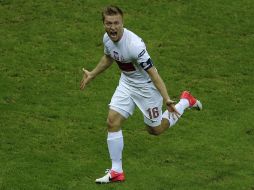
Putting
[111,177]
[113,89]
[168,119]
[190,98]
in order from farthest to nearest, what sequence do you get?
[113,89] → [190,98] → [168,119] → [111,177]

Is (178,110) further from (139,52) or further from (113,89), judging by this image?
(113,89)

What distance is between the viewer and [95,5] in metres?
23.3

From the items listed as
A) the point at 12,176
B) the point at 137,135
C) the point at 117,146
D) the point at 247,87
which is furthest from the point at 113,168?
the point at 247,87

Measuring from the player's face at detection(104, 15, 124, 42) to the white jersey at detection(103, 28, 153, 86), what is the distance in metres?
0.14

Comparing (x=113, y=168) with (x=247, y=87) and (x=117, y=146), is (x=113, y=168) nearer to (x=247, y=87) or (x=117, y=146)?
(x=117, y=146)

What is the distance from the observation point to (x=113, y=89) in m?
17.7

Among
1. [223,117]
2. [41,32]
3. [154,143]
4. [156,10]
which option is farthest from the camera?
[156,10]

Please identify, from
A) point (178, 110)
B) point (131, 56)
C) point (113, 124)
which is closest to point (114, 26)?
point (131, 56)

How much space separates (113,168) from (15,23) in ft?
38.0

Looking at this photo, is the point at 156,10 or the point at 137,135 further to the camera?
the point at 156,10

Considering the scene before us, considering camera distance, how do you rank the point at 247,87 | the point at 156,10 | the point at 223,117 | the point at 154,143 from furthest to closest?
the point at 156,10, the point at 247,87, the point at 223,117, the point at 154,143

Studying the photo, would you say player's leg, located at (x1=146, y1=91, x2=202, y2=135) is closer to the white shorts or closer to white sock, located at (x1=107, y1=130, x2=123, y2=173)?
the white shorts

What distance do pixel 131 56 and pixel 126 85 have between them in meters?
0.79

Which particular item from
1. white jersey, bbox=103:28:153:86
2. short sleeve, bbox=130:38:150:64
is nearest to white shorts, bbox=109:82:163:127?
white jersey, bbox=103:28:153:86
